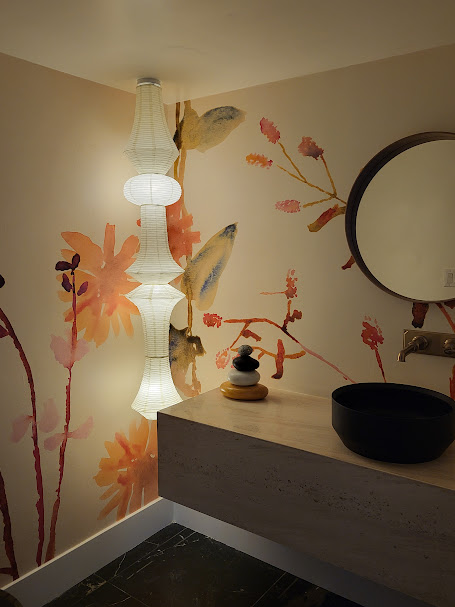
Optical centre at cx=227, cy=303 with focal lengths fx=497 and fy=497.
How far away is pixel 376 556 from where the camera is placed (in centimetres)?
145

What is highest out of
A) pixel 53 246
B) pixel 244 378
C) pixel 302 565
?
pixel 53 246

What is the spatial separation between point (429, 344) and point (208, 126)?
137cm

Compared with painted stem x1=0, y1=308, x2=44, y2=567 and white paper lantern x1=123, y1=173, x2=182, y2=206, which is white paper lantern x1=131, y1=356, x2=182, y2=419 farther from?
white paper lantern x1=123, y1=173, x2=182, y2=206

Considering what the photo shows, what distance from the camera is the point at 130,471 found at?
2482 mm

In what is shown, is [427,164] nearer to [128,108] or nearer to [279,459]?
[279,459]

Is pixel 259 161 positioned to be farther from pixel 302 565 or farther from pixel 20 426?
pixel 302 565

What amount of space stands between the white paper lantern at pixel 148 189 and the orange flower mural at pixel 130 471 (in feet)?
3.64

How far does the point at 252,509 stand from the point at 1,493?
989mm

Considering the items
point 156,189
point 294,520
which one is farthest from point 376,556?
point 156,189

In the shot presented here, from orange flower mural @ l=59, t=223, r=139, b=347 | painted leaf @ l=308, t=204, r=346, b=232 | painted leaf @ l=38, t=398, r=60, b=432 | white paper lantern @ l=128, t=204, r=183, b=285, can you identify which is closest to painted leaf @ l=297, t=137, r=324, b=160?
painted leaf @ l=308, t=204, r=346, b=232

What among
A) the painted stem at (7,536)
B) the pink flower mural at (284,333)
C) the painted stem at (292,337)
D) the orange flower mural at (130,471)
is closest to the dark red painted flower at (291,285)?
the pink flower mural at (284,333)

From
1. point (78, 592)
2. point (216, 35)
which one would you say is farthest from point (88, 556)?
point (216, 35)

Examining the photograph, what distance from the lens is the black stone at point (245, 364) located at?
2.05 meters

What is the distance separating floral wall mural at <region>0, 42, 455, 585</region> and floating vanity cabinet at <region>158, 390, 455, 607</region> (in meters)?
0.38
